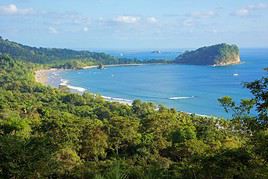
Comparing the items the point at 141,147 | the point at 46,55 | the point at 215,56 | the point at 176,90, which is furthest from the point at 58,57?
the point at 141,147

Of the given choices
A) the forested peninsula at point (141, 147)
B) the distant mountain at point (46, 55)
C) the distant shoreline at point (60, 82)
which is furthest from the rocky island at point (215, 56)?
the forested peninsula at point (141, 147)

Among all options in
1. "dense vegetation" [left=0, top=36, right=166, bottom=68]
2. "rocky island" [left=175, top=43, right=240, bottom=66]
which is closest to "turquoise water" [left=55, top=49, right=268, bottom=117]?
"dense vegetation" [left=0, top=36, right=166, bottom=68]

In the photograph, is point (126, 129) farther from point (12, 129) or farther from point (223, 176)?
point (223, 176)

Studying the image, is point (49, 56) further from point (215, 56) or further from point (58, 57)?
point (215, 56)

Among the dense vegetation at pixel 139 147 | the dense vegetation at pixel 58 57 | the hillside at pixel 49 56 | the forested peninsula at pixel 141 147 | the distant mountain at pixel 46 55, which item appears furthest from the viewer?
the distant mountain at pixel 46 55

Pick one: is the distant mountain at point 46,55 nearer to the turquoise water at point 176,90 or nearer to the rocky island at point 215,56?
the rocky island at point 215,56
